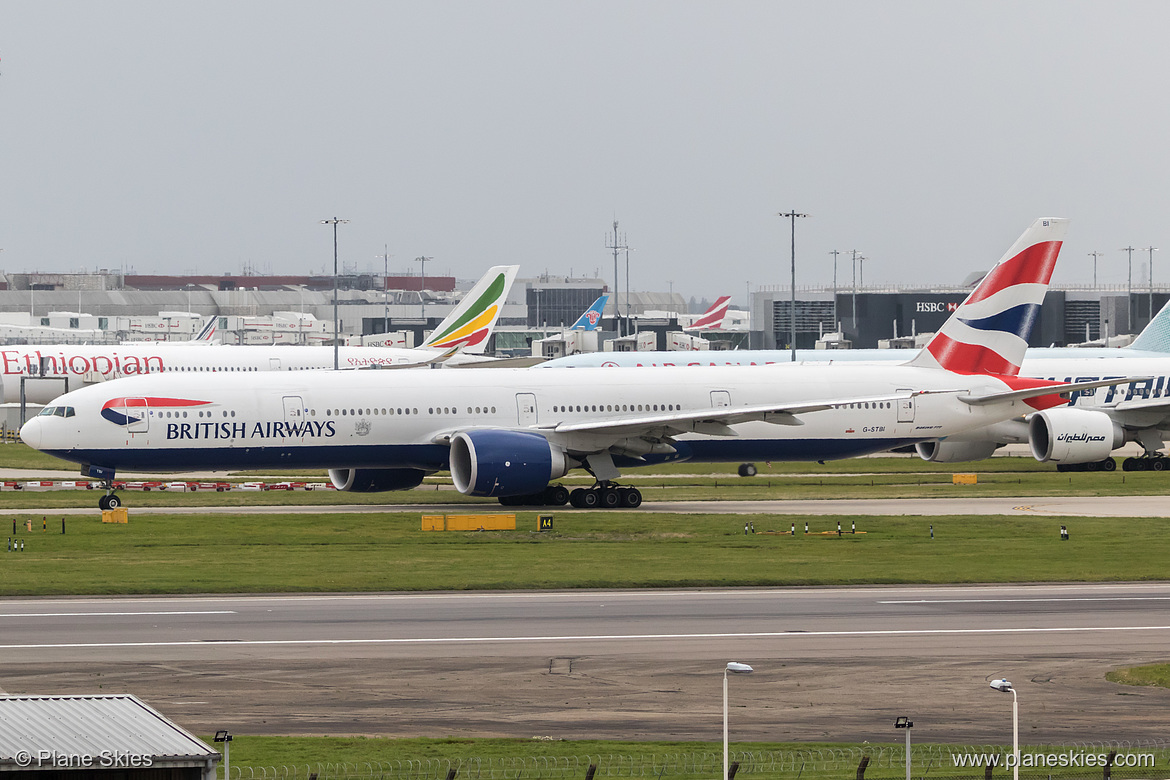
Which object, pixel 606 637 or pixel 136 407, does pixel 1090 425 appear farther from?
pixel 606 637

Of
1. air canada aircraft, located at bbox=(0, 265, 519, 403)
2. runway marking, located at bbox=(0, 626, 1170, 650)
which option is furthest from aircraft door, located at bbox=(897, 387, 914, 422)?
air canada aircraft, located at bbox=(0, 265, 519, 403)

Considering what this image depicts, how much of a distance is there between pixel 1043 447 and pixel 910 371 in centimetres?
1080

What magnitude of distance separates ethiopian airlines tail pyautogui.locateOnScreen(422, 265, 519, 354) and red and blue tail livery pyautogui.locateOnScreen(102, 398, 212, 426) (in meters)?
51.5

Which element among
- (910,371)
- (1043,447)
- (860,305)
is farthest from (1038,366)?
(860,305)

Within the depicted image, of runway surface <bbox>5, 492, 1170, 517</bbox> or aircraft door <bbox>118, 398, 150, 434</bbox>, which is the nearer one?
aircraft door <bbox>118, 398, 150, 434</bbox>

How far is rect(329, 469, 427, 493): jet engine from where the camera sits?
51781mm

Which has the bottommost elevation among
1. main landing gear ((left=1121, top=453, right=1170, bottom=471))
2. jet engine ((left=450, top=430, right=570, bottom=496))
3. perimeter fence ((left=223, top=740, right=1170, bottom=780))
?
perimeter fence ((left=223, top=740, right=1170, bottom=780))

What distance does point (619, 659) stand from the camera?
25.5m

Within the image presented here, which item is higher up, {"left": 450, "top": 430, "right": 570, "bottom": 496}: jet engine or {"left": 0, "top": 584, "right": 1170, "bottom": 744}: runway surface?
{"left": 450, "top": 430, "right": 570, "bottom": 496}: jet engine

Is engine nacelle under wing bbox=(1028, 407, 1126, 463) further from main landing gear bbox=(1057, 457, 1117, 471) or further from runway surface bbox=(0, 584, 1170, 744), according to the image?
runway surface bbox=(0, 584, 1170, 744)

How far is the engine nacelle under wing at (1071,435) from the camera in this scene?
6031 centimetres

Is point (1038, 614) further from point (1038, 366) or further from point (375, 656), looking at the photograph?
point (1038, 366)

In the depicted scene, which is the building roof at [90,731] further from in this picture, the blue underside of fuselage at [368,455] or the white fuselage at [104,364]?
the white fuselage at [104,364]

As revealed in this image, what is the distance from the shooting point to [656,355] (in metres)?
83.2
